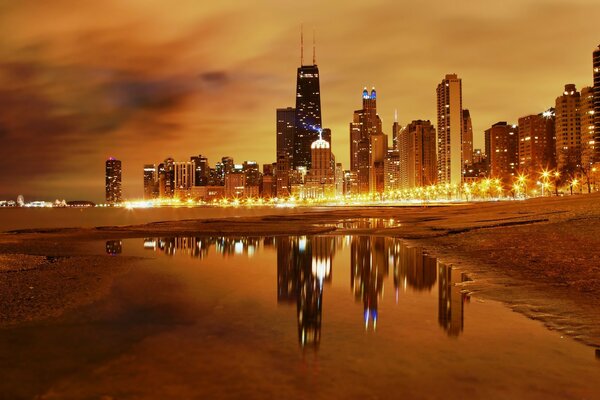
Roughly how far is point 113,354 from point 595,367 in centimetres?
878

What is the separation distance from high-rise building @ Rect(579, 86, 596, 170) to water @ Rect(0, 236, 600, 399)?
18773 centimetres

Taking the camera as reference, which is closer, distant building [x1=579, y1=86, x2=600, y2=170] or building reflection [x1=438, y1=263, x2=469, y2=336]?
building reflection [x1=438, y1=263, x2=469, y2=336]

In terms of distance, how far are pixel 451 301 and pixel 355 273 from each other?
260 inches

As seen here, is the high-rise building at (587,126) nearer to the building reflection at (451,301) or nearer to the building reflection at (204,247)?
the building reflection at (204,247)

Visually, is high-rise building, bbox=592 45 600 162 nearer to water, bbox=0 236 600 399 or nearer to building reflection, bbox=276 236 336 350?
building reflection, bbox=276 236 336 350

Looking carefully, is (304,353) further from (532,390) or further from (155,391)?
(532,390)

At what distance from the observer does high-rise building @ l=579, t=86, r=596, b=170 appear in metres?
179

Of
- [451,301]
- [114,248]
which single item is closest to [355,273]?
[451,301]

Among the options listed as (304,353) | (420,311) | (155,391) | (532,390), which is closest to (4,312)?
(155,391)

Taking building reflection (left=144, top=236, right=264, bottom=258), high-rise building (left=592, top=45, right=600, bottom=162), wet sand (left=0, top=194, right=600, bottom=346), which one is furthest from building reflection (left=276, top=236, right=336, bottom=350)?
high-rise building (left=592, top=45, right=600, bottom=162)

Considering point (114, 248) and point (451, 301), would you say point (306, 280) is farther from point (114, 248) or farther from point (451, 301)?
point (114, 248)

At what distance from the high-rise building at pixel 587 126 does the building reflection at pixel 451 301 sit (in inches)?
7169

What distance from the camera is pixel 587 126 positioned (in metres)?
190

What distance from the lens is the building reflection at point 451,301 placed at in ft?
37.4
